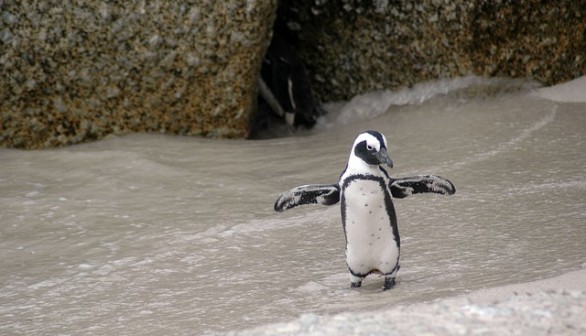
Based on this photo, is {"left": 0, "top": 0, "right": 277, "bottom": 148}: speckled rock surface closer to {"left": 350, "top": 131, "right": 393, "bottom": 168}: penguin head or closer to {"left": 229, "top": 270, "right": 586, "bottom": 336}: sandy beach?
{"left": 350, "top": 131, "right": 393, "bottom": 168}: penguin head

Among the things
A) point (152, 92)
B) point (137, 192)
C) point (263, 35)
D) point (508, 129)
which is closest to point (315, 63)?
point (263, 35)

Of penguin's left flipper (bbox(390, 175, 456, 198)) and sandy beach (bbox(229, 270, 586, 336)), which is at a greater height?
penguin's left flipper (bbox(390, 175, 456, 198))

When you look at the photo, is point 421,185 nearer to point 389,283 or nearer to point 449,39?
point 389,283

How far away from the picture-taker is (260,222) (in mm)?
3377

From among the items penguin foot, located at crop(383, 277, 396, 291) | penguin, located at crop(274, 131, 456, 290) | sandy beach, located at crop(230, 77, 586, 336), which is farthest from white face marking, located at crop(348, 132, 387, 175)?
sandy beach, located at crop(230, 77, 586, 336)

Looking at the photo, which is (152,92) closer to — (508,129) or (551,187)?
(508,129)

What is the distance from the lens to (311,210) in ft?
11.5

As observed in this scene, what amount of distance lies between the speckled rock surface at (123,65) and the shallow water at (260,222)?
0.17 metres

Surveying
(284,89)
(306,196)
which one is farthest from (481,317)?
(284,89)

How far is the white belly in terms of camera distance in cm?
246

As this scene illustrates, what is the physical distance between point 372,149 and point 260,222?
3.46ft

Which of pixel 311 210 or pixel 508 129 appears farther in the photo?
pixel 508 129

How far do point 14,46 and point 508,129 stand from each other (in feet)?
8.41

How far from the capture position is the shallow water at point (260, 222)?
8.22 feet
